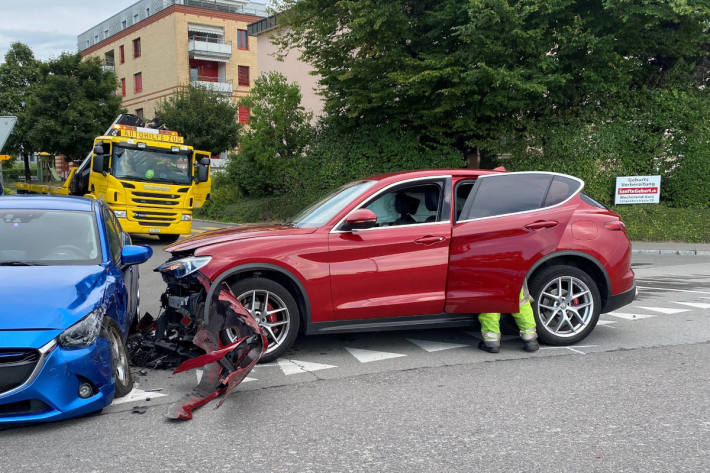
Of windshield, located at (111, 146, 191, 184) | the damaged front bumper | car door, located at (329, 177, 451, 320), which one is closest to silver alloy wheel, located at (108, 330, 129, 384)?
the damaged front bumper

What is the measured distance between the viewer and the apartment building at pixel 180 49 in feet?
158

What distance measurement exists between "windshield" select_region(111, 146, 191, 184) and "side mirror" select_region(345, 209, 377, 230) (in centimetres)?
1179

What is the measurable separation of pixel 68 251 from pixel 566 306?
445cm

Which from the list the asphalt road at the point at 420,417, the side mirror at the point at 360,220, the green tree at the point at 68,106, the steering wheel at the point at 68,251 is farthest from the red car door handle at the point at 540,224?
the green tree at the point at 68,106

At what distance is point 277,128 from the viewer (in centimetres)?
2280

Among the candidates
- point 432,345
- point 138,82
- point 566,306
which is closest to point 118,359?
point 432,345

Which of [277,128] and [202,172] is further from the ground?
[277,128]

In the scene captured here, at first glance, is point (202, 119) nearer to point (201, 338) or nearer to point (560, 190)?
point (560, 190)

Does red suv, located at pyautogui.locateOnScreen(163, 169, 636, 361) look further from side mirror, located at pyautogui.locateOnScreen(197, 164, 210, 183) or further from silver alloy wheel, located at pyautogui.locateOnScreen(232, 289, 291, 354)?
side mirror, located at pyautogui.locateOnScreen(197, 164, 210, 183)

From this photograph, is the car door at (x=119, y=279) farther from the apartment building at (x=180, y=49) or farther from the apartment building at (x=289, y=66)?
the apartment building at (x=180, y=49)

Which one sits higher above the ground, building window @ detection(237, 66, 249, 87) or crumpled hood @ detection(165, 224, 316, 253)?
building window @ detection(237, 66, 249, 87)

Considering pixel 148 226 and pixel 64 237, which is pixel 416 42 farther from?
pixel 64 237

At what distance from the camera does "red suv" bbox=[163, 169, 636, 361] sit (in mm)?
5559

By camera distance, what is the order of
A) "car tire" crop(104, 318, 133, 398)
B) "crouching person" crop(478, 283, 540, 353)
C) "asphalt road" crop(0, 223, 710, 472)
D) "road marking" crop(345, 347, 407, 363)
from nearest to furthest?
"asphalt road" crop(0, 223, 710, 472)
"car tire" crop(104, 318, 133, 398)
"road marking" crop(345, 347, 407, 363)
"crouching person" crop(478, 283, 540, 353)
